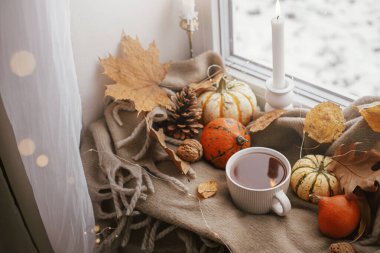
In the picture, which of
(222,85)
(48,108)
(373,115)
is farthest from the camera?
(222,85)

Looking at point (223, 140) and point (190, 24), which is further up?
point (190, 24)

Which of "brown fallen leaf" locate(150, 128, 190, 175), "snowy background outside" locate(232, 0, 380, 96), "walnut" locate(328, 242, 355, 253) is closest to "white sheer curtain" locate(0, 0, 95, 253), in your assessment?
"brown fallen leaf" locate(150, 128, 190, 175)

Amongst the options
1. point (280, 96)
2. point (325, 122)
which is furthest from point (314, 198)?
point (280, 96)

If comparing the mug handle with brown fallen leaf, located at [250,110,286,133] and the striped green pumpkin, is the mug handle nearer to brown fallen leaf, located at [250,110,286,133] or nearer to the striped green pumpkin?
the striped green pumpkin

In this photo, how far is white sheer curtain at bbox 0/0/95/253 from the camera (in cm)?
73

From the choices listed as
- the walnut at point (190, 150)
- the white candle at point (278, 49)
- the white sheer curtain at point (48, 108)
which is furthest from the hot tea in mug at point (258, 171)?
the white sheer curtain at point (48, 108)

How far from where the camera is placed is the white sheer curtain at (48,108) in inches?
28.9

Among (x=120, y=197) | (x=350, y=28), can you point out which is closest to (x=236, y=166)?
(x=120, y=197)

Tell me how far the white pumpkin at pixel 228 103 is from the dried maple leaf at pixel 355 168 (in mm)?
270

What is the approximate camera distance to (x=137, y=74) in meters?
1.16

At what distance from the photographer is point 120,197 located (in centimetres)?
100

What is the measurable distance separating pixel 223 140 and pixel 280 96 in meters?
0.20

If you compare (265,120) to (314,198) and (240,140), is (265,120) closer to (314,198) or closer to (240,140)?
(240,140)

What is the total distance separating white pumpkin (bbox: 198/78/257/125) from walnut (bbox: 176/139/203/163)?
104 mm
